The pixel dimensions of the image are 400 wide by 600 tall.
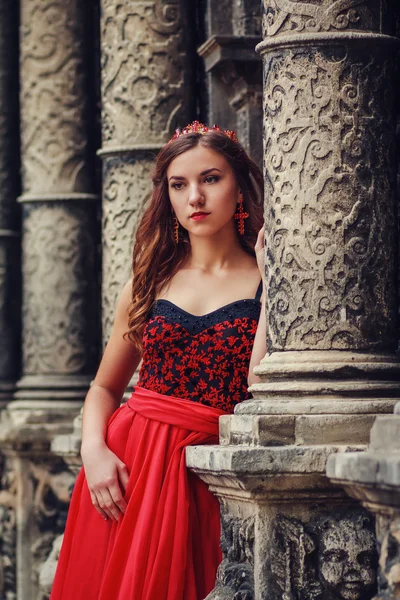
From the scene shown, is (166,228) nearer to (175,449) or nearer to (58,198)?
(175,449)

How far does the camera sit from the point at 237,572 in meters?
4.09

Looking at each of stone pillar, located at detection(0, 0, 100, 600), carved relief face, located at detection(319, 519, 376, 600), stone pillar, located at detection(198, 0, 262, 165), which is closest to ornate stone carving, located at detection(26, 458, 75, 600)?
stone pillar, located at detection(0, 0, 100, 600)

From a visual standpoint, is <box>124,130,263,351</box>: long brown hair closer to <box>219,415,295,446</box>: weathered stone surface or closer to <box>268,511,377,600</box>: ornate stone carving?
<box>219,415,295,446</box>: weathered stone surface

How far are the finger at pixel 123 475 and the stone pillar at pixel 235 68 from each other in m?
2.46

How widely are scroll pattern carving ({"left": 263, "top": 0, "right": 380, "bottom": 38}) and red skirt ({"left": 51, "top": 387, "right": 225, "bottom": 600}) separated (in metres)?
1.19

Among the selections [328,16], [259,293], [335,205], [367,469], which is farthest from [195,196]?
[367,469]

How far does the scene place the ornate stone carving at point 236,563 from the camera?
4031 millimetres

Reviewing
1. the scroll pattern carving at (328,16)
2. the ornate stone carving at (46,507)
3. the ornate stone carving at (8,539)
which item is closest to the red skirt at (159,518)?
the scroll pattern carving at (328,16)

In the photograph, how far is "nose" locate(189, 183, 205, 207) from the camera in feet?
14.8

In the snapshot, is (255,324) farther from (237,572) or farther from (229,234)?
(237,572)

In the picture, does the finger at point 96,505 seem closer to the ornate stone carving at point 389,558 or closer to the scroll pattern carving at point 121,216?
the ornate stone carving at point 389,558

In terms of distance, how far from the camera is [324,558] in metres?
3.91

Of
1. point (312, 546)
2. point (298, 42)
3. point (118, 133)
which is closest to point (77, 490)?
point (312, 546)

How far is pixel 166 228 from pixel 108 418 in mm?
664
